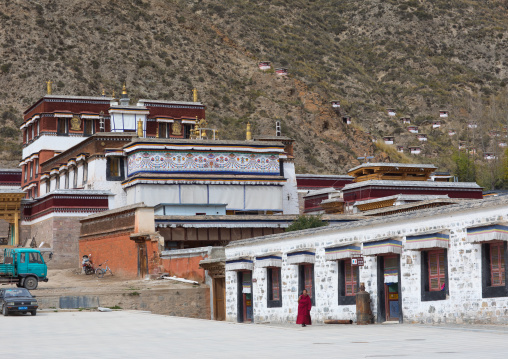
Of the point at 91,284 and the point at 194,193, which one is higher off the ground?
the point at 194,193

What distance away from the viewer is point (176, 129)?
69.6m

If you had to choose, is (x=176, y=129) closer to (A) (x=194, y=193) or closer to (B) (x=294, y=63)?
(A) (x=194, y=193)

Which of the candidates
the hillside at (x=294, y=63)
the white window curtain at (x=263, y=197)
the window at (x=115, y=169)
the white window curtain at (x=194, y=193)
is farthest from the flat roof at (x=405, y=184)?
the hillside at (x=294, y=63)

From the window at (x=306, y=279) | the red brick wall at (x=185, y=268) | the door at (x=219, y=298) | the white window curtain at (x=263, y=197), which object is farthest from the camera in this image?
the white window curtain at (x=263, y=197)

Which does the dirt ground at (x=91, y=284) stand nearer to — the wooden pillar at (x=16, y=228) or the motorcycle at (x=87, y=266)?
the motorcycle at (x=87, y=266)

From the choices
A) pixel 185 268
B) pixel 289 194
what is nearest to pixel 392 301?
pixel 185 268

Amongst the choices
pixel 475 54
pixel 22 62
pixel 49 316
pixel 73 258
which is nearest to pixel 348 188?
pixel 73 258

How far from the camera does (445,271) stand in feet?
86.1

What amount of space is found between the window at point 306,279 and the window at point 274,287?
1.42 m

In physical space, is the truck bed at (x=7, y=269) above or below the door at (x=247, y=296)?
above

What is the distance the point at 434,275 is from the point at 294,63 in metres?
93.5

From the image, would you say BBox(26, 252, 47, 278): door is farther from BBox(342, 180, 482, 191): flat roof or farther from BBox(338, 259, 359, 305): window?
BBox(342, 180, 482, 191): flat roof

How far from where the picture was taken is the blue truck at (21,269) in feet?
131

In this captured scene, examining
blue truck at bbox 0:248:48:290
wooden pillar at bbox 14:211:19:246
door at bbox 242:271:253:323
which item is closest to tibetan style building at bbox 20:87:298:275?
wooden pillar at bbox 14:211:19:246
